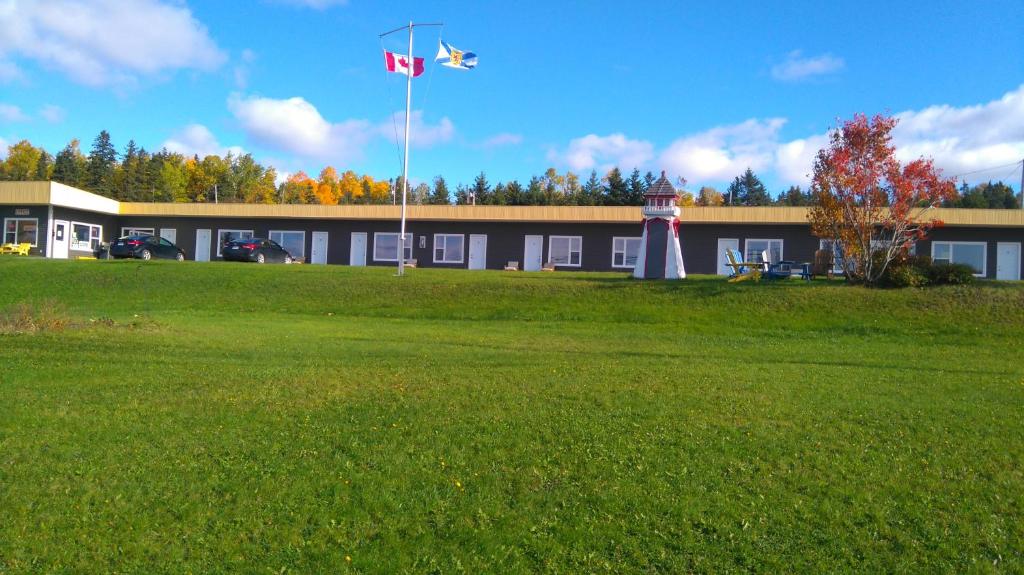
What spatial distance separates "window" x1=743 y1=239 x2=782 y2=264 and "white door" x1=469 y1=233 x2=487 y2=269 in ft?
41.9

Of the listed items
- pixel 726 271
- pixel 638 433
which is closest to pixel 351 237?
pixel 726 271

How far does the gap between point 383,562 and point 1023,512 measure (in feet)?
15.2

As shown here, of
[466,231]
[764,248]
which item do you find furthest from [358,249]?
[764,248]

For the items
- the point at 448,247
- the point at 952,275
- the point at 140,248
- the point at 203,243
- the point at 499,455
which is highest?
the point at 448,247

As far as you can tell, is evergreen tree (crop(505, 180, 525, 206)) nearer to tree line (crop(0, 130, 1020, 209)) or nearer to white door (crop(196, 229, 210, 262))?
tree line (crop(0, 130, 1020, 209))

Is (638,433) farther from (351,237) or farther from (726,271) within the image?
(351,237)

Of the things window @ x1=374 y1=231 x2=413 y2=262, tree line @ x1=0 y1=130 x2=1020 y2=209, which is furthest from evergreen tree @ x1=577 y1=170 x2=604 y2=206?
window @ x1=374 y1=231 x2=413 y2=262

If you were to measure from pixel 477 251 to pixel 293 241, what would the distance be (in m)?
10.5

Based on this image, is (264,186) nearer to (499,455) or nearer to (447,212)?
(447,212)

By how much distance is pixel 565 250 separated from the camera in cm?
3562

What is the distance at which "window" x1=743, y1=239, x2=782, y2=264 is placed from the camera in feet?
108

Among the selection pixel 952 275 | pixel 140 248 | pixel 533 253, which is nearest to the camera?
pixel 952 275

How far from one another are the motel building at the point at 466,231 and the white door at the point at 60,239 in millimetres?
54

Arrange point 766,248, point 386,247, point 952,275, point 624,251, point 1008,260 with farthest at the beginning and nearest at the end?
point 386,247 < point 624,251 < point 766,248 < point 1008,260 < point 952,275
